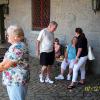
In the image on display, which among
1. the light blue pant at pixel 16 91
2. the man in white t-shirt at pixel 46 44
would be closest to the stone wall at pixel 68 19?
the man in white t-shirt at pixel 46 44

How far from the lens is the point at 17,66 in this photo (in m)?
5.38

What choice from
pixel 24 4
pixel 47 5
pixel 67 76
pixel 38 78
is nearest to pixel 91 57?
pixel 67 76

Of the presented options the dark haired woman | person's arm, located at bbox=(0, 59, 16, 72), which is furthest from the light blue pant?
the dark haired woman

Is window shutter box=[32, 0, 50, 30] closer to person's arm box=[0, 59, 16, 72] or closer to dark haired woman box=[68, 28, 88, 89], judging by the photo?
dark haired woman box=[68, 28, 88, 89]

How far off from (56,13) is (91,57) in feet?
8.80

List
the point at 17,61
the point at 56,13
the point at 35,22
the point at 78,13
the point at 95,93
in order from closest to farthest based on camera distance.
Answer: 1. the point at 17,61
2. the point at 95,93
3. the point at 78,13
4. the point at 56,13
5. the point at 35,22

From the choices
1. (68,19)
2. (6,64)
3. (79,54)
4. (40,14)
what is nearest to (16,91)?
(6,64)

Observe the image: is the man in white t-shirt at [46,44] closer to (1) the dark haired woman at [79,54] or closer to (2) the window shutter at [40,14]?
(1) the dark haired woman at [79,54]

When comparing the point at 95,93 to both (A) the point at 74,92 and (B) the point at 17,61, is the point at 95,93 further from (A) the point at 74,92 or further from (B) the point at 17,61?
(B) the point at 17,61

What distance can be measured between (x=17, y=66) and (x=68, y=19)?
6097mm

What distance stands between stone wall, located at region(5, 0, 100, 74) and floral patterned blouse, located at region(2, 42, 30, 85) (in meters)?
5.23

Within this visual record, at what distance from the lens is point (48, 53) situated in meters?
8.93

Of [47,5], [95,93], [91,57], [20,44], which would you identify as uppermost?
[47,5]

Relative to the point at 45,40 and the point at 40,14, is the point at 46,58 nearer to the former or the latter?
the point at 45,40
